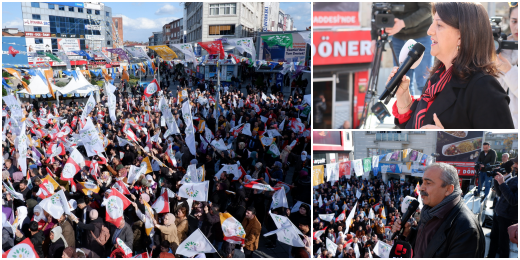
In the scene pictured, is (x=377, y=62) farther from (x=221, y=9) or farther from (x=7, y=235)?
(x=221, y=9)

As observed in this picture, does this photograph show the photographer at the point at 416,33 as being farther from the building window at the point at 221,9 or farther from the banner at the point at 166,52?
the building window at the point at 221,9

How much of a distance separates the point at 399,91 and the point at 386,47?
44cm

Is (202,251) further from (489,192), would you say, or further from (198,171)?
(489,192)

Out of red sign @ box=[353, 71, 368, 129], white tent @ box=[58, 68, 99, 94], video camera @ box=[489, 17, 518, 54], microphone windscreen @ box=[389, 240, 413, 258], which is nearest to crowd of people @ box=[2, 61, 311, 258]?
microphone windscreen @ box=[389, 240, 413, 258]

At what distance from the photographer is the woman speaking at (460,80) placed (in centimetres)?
297

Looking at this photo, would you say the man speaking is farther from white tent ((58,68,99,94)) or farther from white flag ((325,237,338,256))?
white tent ((58,68,99,94))

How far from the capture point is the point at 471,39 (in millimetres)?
3041

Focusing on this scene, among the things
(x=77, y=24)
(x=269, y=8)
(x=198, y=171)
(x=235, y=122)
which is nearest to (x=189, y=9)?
(x=269, y=8)

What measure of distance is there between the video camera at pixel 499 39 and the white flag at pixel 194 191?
14.6ft

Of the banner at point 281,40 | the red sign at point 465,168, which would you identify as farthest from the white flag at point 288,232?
the banner at point 281,40

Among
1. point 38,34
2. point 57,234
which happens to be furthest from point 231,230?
point 38,34

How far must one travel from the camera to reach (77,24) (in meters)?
74.4

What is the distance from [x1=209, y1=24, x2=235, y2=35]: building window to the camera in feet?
164

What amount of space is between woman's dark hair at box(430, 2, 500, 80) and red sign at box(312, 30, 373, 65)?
683 mm
